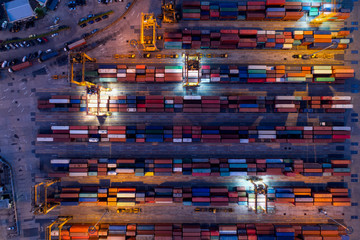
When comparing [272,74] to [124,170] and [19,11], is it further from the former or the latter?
[19,11]

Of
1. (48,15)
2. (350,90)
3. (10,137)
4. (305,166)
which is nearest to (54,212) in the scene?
(10,137)

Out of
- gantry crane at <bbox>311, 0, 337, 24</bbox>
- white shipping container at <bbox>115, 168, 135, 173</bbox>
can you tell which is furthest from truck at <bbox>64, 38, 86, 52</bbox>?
gantry crane at <bbox>311, 0, 337, 24</bbox>

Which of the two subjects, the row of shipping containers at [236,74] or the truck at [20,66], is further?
the truck at [20,66]

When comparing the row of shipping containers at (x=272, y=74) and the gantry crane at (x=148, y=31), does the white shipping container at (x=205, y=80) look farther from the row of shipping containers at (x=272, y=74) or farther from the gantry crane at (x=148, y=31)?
the gantry crane at (x=148, y=31)

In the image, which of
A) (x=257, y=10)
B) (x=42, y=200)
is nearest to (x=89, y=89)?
(x=42, y=200)

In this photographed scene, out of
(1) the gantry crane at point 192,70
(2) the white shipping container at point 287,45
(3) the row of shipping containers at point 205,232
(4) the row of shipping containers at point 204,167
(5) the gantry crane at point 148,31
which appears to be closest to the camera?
(5) the gantry crane at point 148,31

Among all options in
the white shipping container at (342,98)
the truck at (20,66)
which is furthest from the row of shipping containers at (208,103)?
Answer: the truck at (20,66)

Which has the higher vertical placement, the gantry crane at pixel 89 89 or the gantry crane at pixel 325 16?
the gantry crane at pixel 325 16

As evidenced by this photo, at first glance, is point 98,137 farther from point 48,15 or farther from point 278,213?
point 278,213
